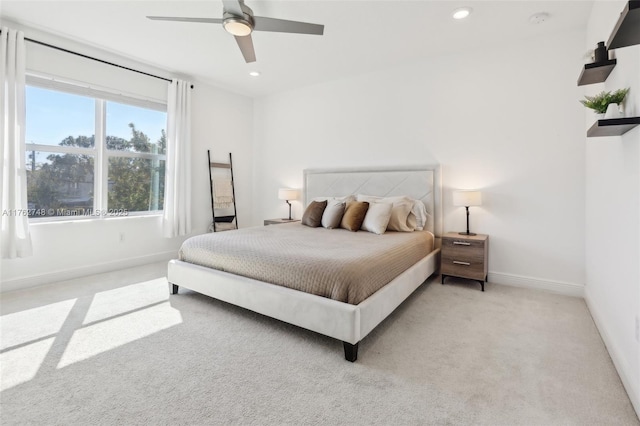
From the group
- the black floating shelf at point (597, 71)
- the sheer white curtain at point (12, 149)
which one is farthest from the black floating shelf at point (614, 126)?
the sheer white curtain at point (12, 149)

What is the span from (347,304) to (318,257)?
45cm

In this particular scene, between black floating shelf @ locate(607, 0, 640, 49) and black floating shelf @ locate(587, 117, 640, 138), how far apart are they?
36 cm

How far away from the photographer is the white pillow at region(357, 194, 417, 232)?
352 centimetres

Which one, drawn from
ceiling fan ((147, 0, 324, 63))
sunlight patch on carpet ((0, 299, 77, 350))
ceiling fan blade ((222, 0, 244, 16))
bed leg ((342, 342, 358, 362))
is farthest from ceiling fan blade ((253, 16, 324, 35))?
sunlight patch on carpet ((0, 299, 77, 350))

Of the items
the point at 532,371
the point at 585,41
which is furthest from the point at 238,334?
the point at 585,41

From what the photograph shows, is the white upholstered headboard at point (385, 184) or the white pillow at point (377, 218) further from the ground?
the white upholstered headboard at point (385, 184)

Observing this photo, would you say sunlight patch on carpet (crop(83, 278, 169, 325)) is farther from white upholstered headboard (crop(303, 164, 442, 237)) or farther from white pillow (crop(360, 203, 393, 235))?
white upholstered headboard (crop(303, 164, 442, 237))

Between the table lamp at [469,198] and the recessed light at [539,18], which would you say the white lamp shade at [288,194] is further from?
the recessed light at [539,18]

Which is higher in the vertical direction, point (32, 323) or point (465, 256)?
point (465, 256)

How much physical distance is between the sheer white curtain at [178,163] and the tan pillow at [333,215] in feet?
7.11

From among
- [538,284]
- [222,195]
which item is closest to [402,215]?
[538,284]

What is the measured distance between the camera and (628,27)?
1.27 meters

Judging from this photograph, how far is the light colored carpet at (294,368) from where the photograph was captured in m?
1.45

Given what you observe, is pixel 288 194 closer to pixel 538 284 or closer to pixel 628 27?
pixel 538 284
